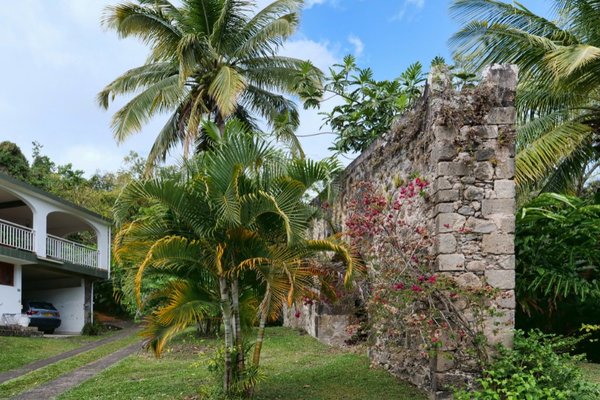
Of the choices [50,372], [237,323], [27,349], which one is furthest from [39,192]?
[237,323]

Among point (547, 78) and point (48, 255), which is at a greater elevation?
point (547, 78)

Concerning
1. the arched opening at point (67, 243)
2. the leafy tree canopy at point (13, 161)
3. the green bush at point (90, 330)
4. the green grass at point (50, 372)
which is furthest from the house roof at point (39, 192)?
the leafy tree canopy at point (13, 161)

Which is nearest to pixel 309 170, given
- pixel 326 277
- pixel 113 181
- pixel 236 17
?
pixel 326 277

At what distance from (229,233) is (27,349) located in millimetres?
A: 10041

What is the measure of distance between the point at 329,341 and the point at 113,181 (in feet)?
84.3

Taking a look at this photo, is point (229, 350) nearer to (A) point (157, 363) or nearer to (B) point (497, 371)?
(B) point (497, 371)

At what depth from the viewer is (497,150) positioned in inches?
268

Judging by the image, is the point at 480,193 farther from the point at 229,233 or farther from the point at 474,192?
the point at 229,233

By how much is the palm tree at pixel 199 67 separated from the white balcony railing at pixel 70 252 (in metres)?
4.62

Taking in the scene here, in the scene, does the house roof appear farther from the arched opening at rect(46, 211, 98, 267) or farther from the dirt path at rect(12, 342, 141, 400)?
the dirt path at rect(12, 342, 141, 400)

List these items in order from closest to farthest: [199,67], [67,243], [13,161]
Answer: [199,67]
[67,243]
[13,161]

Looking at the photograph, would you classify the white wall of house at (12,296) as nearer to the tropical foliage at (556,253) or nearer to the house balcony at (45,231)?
the house balcony at (45,231)

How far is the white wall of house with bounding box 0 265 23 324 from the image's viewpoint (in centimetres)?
1773

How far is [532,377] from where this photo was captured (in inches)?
229
